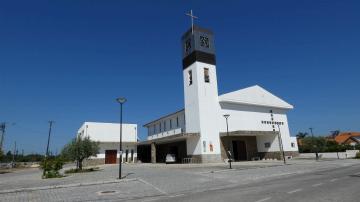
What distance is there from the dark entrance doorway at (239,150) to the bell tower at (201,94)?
4559 mm

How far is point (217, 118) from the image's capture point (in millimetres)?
36688

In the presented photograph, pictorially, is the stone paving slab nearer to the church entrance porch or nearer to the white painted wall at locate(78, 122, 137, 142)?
the church entrance porch

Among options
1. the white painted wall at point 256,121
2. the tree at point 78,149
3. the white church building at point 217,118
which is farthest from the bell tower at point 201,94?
the tree at point 78,149

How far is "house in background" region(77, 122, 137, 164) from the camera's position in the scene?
155ft

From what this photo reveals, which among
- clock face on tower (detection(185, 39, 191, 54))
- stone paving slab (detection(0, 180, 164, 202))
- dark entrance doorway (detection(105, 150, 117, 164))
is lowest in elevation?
stone paving slab (detection(0, 180, 164, 202))

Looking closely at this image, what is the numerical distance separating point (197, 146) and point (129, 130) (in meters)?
21.6

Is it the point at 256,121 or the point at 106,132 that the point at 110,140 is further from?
the point at 256,121

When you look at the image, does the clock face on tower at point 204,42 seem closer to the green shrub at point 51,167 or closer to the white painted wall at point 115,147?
the white painted wall at point 115,147

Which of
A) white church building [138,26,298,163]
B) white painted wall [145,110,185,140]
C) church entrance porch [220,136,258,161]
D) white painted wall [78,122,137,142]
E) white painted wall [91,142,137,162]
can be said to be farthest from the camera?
white painted wall [78,122,137,142]

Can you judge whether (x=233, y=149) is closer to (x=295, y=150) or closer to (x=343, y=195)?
(x=295, y=150)

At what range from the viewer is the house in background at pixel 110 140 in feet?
155

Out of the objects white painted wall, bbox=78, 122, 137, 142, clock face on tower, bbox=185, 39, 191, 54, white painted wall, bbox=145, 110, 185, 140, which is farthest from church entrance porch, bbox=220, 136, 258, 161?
white painted wall, bbox=78, 122, 137, 142

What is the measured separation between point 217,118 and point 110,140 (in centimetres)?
2219

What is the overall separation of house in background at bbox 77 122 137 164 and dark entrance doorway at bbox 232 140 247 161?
19719 millimetres
